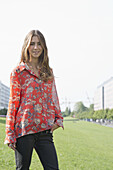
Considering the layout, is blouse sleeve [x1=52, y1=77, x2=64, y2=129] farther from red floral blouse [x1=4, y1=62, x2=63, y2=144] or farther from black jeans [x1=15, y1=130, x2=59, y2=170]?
black jeans [x1=15, y1=130, x2=59, y2=170]

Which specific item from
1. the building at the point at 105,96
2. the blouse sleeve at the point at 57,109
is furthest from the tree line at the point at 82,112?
the blouse sleeve at the point at 57,109

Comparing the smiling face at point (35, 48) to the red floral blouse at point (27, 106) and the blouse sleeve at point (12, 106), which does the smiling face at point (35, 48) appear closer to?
the red floral blouse at point (27, 106)

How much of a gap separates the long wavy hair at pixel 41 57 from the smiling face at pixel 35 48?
3 centimetres

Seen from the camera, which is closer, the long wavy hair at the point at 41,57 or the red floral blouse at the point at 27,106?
the red floral blouse at the point at 27,106

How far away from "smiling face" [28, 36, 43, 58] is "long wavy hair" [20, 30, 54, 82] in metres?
0.03

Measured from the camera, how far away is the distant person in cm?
250

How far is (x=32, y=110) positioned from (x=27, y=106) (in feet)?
0.20

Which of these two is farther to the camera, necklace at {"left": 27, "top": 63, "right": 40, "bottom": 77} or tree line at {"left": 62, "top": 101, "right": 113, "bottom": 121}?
tree line at {"left": 62, "top": 101, "right": 113, "bottom": 121}

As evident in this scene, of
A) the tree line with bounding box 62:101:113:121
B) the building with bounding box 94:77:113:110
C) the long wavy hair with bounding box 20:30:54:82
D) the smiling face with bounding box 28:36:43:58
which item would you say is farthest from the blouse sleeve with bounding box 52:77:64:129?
the building with bounding box 94:77:113:110

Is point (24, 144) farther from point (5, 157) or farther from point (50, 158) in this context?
point (5, 157)

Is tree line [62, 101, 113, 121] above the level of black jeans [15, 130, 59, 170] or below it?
above

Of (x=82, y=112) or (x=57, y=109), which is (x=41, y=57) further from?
(x=82, y=112)

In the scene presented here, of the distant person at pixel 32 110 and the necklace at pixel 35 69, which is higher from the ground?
the necklace at pixel 35 69

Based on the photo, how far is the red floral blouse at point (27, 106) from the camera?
2.50 meters
